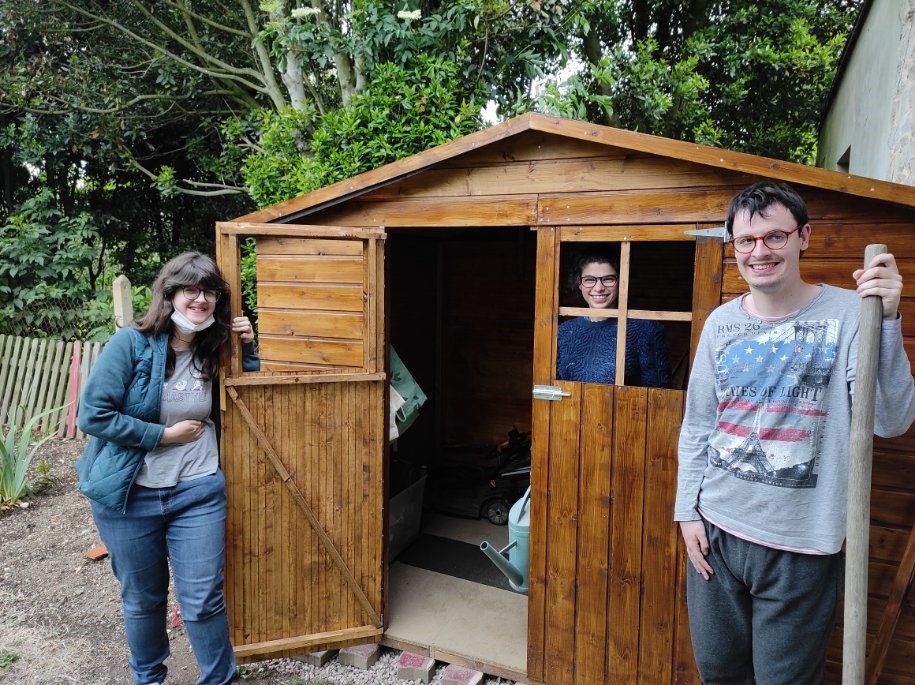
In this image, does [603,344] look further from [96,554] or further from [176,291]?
[96,554]

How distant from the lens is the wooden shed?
223 centimetres

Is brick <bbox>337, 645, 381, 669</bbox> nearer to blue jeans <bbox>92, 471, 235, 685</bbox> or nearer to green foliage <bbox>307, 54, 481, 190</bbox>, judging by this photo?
blue jeans <bbox>92, 471, 235, 685</bbox>

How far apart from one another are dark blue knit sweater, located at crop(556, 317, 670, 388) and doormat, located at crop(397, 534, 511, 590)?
5.76ft

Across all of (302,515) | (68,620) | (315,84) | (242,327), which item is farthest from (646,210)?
(315,84)

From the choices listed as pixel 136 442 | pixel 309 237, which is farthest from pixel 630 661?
pixel 309 237

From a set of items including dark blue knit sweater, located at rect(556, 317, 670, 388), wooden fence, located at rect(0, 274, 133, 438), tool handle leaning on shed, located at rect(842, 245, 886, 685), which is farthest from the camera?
wooden fence, located at rect(0, 274, 133, 438)

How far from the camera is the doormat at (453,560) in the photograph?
3.85 metres

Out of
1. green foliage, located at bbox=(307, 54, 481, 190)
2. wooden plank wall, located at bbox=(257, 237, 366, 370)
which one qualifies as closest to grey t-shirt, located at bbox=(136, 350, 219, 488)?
wooden plank wall, located at bbox=(257, 237, 366, 370)

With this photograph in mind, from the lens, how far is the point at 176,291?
2.45m

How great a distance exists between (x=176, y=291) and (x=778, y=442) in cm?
228

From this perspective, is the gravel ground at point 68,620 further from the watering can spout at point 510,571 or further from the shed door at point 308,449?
the watering can spout at point 510,571

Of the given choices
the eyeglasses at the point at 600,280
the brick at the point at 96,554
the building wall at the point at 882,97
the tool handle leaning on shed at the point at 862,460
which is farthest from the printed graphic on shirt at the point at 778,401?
the brick at the point at 96,554

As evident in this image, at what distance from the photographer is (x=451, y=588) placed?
3686 millimetres

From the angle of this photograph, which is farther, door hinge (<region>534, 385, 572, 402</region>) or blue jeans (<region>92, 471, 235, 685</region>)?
door hinge (<region>534, 385, 572, 402</region>)
